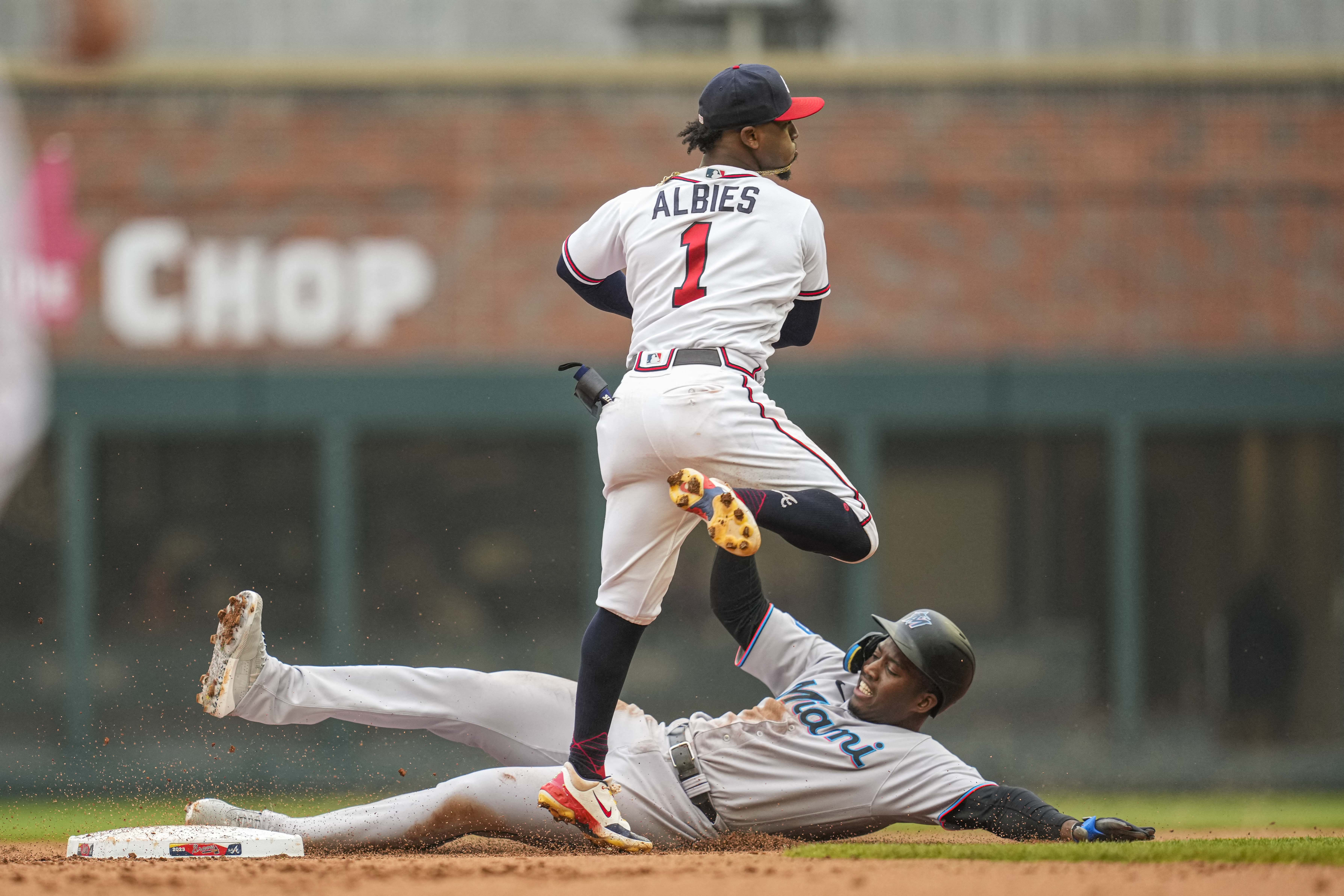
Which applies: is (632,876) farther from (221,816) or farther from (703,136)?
(703,136)

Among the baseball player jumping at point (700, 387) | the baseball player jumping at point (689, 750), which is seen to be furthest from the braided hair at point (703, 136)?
the baseball player jumping at point (689, 750)

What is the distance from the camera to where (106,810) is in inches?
282

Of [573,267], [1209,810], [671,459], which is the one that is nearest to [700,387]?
[671,459]

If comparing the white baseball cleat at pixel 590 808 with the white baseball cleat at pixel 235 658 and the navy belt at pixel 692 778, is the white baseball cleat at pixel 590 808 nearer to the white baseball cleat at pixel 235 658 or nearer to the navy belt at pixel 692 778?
the navy belt at pixel 692 778

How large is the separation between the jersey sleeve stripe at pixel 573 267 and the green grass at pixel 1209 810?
3.11 metres

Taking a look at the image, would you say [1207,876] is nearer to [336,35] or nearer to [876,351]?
[876,351]

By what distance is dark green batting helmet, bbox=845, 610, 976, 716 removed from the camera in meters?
4.31

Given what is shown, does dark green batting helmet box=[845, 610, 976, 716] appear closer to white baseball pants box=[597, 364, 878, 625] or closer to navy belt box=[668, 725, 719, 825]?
white baseball pants box=[597, 364, 878, 625]

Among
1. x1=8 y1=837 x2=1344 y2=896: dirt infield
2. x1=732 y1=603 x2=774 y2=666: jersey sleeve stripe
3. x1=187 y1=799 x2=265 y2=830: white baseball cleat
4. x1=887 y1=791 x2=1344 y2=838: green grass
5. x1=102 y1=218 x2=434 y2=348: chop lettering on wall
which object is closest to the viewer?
x1=8 y1=837 x2=1344 y2=896: dirt infield

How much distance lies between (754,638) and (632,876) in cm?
121

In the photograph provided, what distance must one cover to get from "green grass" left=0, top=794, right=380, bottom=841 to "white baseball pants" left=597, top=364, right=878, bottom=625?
6.62 feet

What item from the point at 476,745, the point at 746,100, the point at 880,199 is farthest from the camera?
the point at 880,199

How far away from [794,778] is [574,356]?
6.67 metres

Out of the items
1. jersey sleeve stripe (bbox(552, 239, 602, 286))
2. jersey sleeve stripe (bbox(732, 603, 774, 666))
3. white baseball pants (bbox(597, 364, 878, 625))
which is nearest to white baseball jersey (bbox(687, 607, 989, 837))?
jersey sleeve stripe (bbox(732, 603, 774, 666))
